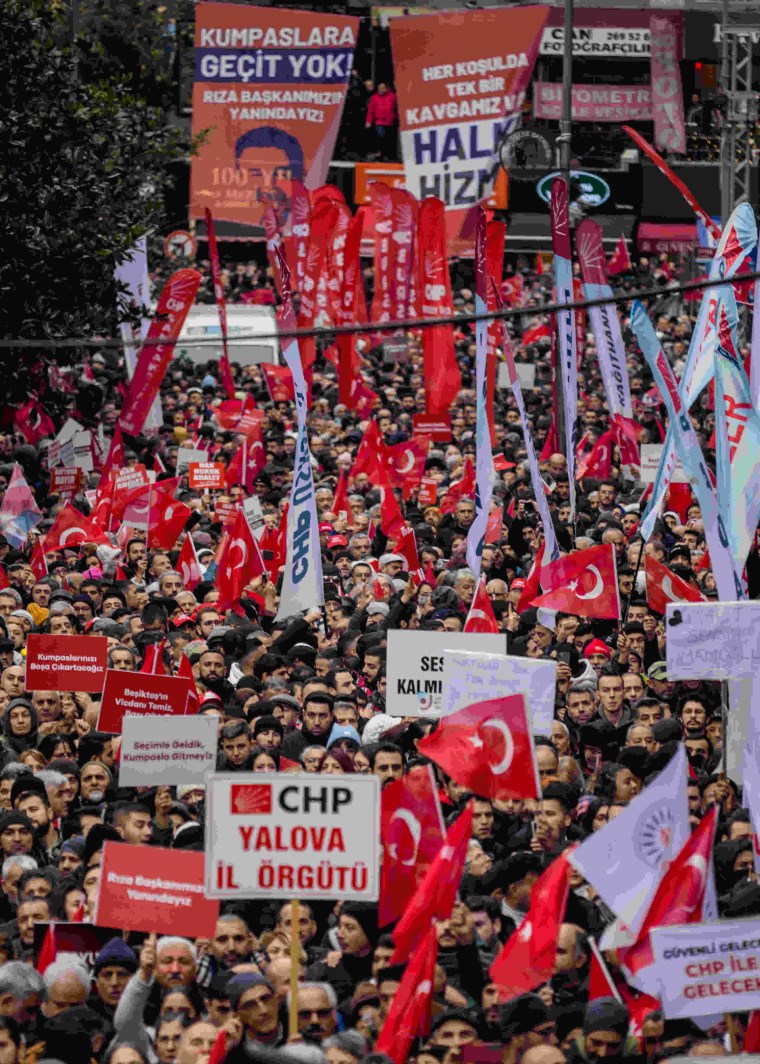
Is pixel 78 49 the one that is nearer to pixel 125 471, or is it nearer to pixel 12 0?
pixel 12 0

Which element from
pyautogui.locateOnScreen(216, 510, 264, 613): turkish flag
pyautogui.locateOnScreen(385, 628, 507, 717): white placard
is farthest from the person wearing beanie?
pyautogui.locateOnScreen(216, 510, 264, 613): turkish flag

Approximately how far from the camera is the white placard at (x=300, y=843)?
8102 millimetres

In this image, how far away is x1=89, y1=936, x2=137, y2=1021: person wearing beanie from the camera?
834 cm

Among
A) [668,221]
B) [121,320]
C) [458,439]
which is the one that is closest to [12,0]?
[121,320]

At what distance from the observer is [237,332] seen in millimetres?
30453

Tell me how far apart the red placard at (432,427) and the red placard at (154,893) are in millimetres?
12754

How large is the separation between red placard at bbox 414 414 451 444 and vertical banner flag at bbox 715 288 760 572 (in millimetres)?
8157

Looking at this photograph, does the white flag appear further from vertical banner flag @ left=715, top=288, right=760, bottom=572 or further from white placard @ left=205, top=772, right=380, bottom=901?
vertical banner flag @ left=715, top=288, right=760, bottom=572

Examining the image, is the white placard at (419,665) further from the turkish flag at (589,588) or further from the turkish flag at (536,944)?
the turkish flag at (536,944)

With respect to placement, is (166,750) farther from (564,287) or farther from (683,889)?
(564,287)

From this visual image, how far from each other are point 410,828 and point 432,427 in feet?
40.3

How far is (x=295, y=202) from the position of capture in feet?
81.4

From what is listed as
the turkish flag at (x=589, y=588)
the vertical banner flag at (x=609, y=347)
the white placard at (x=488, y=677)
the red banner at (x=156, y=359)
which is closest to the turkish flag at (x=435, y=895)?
the white placard at (x=488, y=677)

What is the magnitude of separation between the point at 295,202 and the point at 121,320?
2198 mm
